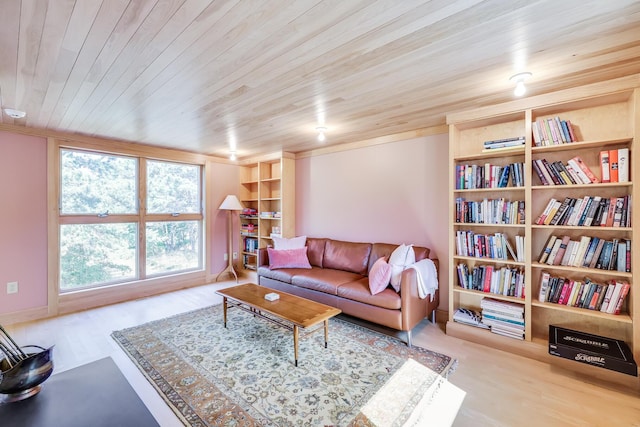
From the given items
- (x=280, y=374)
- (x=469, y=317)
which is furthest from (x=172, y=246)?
(x=469, y=317)

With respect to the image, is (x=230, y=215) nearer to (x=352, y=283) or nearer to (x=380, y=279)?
(x=352, y=283)

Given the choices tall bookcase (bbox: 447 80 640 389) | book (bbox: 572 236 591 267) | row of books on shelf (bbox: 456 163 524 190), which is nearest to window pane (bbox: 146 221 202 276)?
tall bookcase (bbox: 447 80 640 389)

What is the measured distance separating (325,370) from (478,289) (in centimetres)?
175

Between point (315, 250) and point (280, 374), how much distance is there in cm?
215

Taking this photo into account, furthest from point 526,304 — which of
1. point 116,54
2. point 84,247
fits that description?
point 84,247

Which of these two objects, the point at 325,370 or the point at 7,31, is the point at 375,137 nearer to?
the point at 325,370

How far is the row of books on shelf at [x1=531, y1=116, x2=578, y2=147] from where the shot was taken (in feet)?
7.77

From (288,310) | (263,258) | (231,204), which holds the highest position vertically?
(231,204)

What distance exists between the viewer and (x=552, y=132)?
242 centimetres

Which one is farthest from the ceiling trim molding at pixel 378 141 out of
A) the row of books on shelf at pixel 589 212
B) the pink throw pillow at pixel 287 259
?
the pink throw pillow at pixel 287 259

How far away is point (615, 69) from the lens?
1968 millimetres

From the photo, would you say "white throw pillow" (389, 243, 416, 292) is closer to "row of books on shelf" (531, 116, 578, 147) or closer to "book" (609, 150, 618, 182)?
"row of books on shelf" (531, 116, 578, 147)

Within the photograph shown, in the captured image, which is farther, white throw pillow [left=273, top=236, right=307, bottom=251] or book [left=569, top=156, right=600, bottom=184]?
white throw pillow [left=273, top=236, right=307, bottom=251]

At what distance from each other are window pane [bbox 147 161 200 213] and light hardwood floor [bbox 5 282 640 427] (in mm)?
1789
